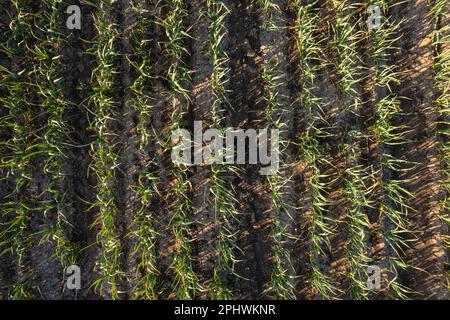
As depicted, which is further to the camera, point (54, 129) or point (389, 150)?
point (389, 150)

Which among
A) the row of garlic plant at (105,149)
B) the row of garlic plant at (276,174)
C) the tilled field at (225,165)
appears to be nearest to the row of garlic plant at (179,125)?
the tilled field at (225,165)

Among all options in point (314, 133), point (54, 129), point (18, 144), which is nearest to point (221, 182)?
point (314, 133)

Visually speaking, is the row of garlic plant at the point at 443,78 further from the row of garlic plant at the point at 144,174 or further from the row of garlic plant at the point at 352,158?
the row of garlic plant at the point at 144,174

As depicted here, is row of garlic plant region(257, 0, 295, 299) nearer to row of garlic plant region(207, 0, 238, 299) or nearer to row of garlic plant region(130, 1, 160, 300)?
row of garlic plant region(207, 0, 238, 299)

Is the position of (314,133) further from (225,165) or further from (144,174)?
(144,174)

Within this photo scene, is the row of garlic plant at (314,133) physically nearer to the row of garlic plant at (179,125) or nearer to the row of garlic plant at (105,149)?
the row of garlic plant at (179,125)

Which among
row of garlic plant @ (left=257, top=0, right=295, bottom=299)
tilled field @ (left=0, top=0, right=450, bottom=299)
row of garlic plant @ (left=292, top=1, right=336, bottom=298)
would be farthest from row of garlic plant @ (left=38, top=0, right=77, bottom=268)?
row of garlic plant @ (left=292, top=1, right=336, bottom=298)

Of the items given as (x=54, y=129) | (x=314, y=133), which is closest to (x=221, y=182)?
(x=314, y=133)

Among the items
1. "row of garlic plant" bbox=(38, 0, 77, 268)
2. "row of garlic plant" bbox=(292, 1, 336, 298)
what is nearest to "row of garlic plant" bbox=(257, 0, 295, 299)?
"row of garlic plant" bbox=(292, 1, 336, 298)

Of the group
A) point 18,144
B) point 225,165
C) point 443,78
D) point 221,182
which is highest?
point 443,78

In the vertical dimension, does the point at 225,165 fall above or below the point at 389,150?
below
